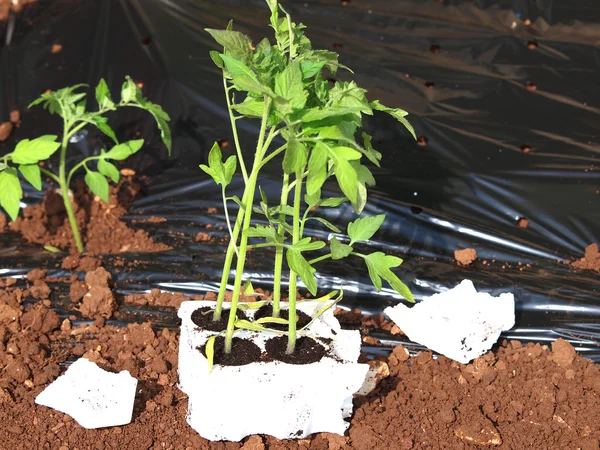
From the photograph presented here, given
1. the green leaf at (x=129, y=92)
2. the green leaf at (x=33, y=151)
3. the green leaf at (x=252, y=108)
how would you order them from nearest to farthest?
1. the green leaf at (x=252, y=108)
2. the green leaf at (x=33, y=151)
3. the green leaf at (x=129, y=92)

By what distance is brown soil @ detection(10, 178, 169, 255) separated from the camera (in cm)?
255

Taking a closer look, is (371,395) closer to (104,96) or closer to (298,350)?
(298,350)

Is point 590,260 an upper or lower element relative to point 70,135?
A: lower

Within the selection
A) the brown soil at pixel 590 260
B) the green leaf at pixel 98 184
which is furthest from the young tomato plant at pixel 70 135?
the brown soil at pixel 590 260

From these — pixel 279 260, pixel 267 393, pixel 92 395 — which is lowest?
pixel 92 395

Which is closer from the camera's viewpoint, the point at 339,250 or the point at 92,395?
the point at 339,250

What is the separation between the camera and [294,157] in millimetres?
1380

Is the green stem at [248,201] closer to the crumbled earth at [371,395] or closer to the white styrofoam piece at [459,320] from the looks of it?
the crumbled earth at [371,395]

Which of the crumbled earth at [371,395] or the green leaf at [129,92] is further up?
the green leaf at [129,92]

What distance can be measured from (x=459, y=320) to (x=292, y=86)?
0.97 metres

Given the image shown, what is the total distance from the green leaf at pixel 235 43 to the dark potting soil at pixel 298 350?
681 millimetres

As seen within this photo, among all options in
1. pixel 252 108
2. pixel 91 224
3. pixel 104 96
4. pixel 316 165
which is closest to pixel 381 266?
pixel 316 165

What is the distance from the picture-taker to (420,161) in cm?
269

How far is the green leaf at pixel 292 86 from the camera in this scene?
1.37m
